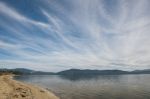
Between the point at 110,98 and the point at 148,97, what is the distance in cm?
1244

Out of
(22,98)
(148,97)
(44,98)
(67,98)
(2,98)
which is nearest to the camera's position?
(2,98)

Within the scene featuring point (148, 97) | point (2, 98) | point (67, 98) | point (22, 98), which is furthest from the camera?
point (148, 97)

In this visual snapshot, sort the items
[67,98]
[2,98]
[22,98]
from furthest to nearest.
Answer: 1. [67,98]
2. [22,98]
3. [2,98]

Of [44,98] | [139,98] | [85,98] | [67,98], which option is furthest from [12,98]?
[139,98]

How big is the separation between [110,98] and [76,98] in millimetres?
10384

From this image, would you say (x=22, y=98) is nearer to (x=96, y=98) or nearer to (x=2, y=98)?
(x=2, y=98)

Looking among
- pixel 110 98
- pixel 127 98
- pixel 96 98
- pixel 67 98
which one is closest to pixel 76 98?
pixel 67 98

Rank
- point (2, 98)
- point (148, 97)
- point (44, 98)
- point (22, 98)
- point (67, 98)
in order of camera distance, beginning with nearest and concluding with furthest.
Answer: point (2, 98), point (22, 98), point (44, 98), point (67, 98), point (148, 97)

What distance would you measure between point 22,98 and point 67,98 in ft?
55.1

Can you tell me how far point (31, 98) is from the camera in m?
37.9

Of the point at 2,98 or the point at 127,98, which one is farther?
the point at 127,98

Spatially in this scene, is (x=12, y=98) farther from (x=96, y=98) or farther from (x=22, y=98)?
(x=96, y=98)

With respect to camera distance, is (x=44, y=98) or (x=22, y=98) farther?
(x=44, y=98)

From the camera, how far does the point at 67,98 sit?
4969 centimetres
